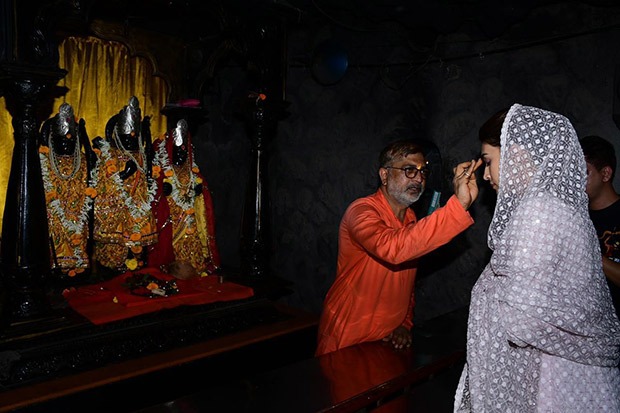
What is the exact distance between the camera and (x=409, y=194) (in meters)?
3.37

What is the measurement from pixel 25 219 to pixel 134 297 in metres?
1.20

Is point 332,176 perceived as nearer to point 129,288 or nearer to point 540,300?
point 129,288

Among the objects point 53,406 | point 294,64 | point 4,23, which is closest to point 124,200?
point 4,23

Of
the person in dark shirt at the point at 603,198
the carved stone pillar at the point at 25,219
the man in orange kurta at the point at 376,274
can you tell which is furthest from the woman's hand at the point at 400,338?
the carved stone pillar at the point at 25,219

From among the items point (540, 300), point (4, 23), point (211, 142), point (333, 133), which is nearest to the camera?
point (540, 300)

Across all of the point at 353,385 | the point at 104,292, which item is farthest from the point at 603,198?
the point at 104,292

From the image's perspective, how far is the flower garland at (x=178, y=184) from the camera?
5602 millimetres

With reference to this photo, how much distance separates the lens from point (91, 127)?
19.9 ft

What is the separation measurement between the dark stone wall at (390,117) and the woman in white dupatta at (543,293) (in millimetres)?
2732

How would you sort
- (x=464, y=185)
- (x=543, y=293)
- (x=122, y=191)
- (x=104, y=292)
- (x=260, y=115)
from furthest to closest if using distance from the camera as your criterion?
1. (x=122, y=191)
2. (x=260, y=115)
3. (x=104, y=292)
4. (x=464, y=185)
5. (x=543, y=293)

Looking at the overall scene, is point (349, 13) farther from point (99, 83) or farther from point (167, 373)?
point (167, 373)

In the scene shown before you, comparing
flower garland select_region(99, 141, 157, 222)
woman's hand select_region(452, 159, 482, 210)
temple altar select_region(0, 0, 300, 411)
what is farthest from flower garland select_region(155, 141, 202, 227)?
woman's hand select_region(452, 159, 482, 210)

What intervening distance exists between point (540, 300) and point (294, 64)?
5345 mm

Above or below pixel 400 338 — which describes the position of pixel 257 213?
above
